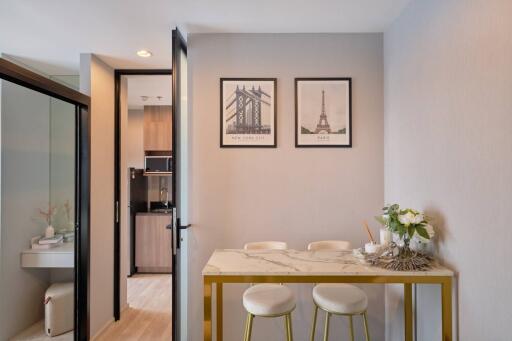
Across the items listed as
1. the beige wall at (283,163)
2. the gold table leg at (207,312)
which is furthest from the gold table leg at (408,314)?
the gold table leg at (207,312)

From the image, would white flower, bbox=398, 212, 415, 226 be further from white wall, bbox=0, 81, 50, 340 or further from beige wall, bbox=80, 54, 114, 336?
white wall, bbox=0, 81, 50, 340

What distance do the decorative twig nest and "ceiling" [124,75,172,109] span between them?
271 cm

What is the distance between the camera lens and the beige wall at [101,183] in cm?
271

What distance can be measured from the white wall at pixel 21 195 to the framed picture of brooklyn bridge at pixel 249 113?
153 centimetres

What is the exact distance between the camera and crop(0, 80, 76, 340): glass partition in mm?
2389

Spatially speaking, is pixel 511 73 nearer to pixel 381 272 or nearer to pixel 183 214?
pixel 381 272

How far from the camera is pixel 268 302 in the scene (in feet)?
5.56

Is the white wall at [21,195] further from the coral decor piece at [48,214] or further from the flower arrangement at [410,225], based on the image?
the flower arrangement at [410,225]

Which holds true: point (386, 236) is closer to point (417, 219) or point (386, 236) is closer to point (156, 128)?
point (417, 219)

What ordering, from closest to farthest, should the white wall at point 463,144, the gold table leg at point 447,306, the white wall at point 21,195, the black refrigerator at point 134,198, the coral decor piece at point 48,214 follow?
1. the white wall at point 463,144
2. the gold table leg at point 447,306
3. the white wall at point 21,195
4. the coral decor piece at point 48,214
5. the black refrigerator at point 134,198

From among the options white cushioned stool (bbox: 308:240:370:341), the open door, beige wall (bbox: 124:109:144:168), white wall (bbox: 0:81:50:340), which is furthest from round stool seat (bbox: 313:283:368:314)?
beige wall (bbox: 124:109:144:168)

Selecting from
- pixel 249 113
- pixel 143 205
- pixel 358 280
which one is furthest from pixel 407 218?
pixel 143 205

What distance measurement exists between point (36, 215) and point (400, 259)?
2951 mm

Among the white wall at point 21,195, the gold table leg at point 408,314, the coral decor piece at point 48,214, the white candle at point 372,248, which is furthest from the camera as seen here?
the coral decor piece at point 48,214
